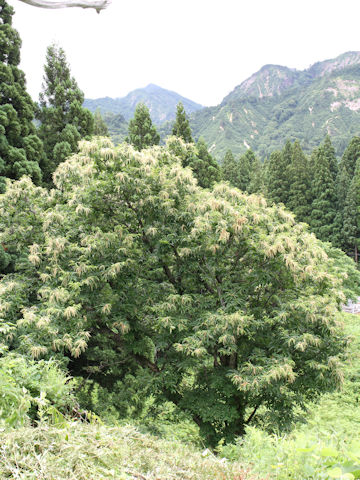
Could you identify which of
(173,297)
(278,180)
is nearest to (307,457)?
(173,297)

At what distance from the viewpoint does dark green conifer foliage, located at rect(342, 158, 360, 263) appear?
23703 mm

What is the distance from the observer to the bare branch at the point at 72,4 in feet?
7.48

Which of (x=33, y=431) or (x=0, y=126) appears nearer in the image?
(x=33, y=431)

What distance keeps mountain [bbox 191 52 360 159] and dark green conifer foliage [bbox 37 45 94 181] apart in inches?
2355

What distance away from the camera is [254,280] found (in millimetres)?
5227

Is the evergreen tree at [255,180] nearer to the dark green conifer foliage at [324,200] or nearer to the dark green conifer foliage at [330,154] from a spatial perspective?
the dark green conifer foliage at [324,200]

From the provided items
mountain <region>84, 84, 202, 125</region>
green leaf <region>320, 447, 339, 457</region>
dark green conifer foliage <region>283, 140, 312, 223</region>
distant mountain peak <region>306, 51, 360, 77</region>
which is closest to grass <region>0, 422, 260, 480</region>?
green leaf <region>320, 447, 339, 457</region>

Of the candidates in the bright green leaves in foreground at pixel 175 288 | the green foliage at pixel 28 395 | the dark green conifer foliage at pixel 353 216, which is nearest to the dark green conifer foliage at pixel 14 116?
the bright green leaves in foreground at pixel 175 288

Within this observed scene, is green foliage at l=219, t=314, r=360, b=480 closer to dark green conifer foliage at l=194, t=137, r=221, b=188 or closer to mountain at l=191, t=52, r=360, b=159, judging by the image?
dark green conifer foliage at l=194, t=137, r=221, b=188

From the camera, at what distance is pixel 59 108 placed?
12211 millimetres

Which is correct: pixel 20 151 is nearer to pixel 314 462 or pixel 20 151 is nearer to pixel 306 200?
pixel 314 462

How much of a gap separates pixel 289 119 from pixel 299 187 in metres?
88.5

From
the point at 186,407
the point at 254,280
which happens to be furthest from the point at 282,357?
the point at 186,407

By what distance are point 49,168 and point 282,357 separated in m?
10.2
